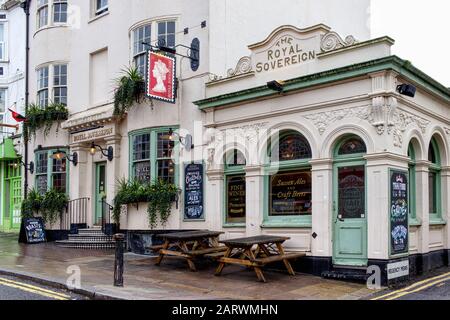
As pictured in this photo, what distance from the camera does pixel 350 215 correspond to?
11.2 meters

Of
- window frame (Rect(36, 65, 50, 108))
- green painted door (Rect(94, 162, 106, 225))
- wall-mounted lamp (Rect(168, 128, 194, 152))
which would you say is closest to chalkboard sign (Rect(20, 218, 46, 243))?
green painted door (Rect(94, 162, 106, 225))

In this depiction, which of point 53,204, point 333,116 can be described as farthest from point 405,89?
point 53,204

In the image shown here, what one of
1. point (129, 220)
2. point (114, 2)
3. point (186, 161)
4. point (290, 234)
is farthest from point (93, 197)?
point (290, 234)

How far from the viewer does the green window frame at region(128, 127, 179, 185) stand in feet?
49.2

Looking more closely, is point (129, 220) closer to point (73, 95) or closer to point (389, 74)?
point (73, 95)

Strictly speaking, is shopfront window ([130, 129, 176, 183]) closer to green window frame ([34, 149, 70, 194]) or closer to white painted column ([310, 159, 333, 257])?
green window frame ([34, 149, 70, 194])

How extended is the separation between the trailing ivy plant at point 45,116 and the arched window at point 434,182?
39.8 ft

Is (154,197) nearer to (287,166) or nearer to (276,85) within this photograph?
(287,166)

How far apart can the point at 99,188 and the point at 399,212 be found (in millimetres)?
10788

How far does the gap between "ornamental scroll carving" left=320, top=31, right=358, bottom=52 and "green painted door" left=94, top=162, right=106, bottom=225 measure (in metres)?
9.29

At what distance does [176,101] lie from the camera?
14945 mm

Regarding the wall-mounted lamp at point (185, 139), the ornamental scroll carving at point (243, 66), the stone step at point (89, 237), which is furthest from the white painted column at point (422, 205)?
the stone step at point (89, 237)

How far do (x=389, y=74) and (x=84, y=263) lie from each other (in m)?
8.28

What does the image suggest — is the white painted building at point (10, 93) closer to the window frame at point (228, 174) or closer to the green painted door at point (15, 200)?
the green painted door at point (15, 200)
